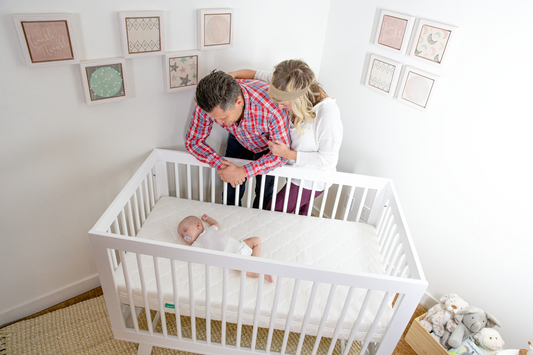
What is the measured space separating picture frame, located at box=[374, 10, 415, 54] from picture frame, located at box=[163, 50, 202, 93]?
971 mm

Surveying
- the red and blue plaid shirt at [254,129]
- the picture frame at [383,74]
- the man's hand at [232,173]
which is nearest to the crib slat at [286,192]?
the red and blue plaid shirt at [254,129]

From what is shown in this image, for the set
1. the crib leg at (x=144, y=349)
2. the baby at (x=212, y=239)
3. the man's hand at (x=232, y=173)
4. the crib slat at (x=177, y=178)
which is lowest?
the crib leg at (x=144, y=349)

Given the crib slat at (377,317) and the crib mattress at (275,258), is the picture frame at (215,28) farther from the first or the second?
the crib slat at (377,317)

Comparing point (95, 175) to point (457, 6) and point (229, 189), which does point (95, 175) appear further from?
point (457, 6)

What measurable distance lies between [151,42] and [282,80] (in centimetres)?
63

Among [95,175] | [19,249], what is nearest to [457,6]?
[95,175]

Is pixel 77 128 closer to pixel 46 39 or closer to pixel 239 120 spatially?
pixel 46 39


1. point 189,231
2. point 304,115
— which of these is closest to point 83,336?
point 189,231

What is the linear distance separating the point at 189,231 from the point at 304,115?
0.79 metres

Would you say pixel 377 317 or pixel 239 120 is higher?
pixel 239 120

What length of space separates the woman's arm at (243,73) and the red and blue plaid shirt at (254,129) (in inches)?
5.0

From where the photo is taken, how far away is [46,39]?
52.6 inches

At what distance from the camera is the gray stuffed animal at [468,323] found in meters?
1.68

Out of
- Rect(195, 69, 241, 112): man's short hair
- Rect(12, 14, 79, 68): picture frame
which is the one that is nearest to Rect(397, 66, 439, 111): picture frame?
Rect(195, 69, 241, 112): man's short hair
